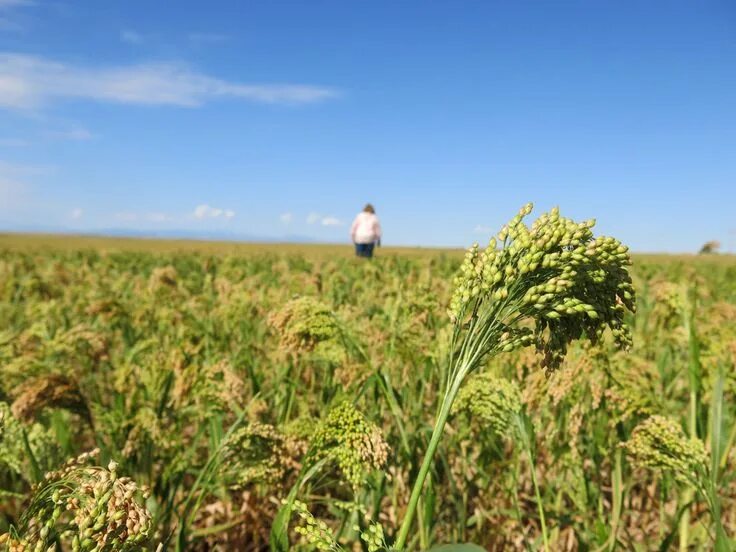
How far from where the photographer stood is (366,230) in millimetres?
20250

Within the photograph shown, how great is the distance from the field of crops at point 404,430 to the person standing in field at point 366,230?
15144 mm

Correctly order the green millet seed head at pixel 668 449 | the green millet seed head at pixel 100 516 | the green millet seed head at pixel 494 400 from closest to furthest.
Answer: the green millet seed head at pixel 100 516
the green millet seed head at pixel 668 449
the green millet seed head at pixel 494 400

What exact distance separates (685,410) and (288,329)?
3.31m

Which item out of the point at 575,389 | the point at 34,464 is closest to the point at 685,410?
the point at 575,389

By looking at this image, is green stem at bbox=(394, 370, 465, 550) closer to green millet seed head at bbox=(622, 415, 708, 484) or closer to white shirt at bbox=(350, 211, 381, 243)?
green millet seed head at bbox=(622, 415, 708, 484)

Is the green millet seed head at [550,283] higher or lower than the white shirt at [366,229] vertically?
lower

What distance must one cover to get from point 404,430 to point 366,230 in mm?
17884

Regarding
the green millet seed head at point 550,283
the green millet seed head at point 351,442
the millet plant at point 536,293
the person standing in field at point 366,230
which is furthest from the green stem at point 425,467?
the person standing in field at point 366,230

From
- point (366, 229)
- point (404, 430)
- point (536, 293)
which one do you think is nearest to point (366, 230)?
point (366, 229)

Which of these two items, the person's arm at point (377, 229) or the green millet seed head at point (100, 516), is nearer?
the green millet seed head at point (100, 516)

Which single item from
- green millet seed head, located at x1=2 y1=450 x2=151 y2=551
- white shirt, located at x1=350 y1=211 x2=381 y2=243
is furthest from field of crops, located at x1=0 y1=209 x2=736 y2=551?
white shirt, located at x1=350 y1=211 x2=381 y2=243

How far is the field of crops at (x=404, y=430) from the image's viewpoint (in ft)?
4.21

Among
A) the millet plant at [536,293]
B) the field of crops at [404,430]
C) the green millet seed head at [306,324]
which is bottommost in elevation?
the field of crops at [404,430]

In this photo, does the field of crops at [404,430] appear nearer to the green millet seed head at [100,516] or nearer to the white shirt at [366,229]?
the green millet seed head at [100,516]
